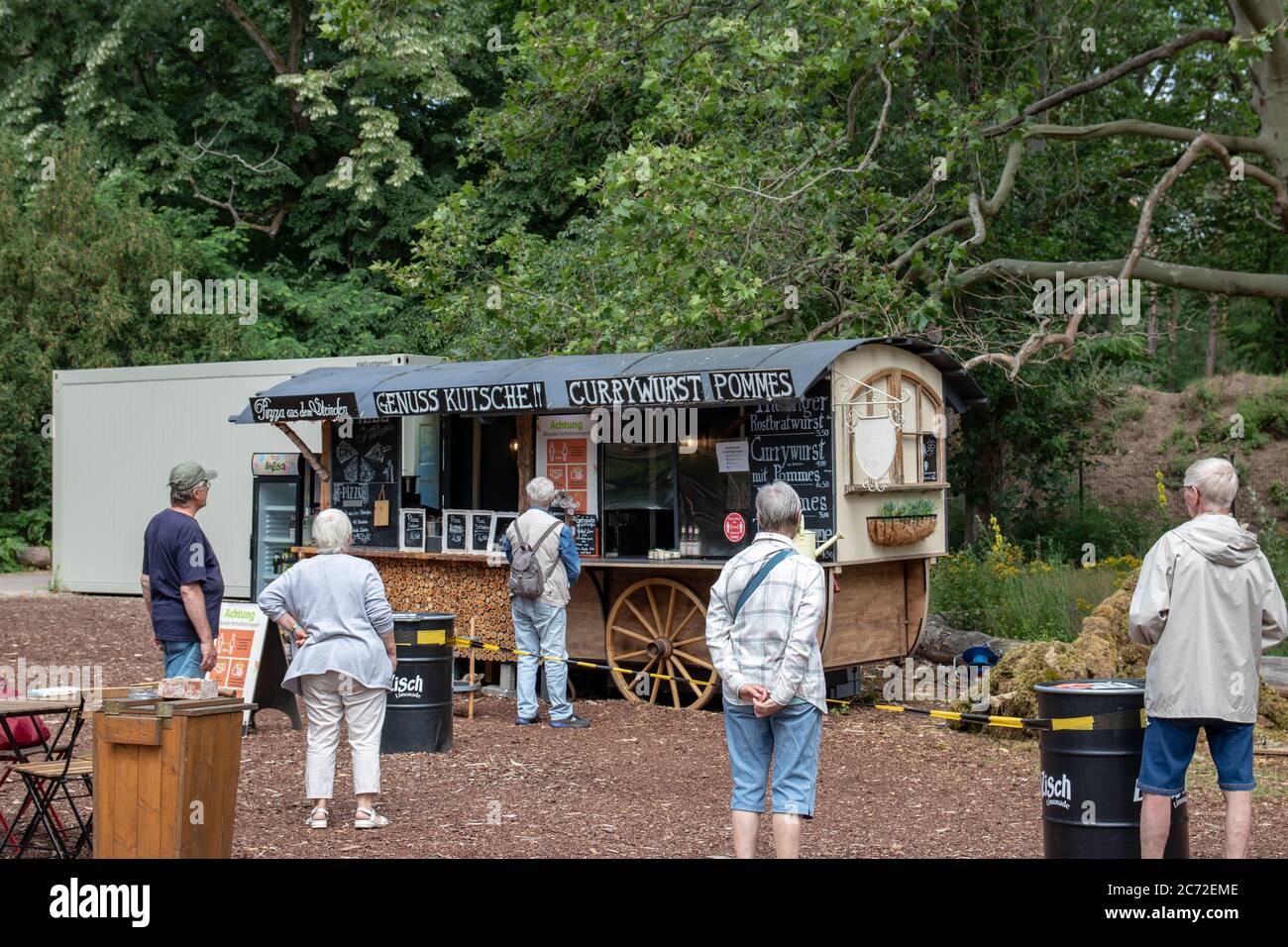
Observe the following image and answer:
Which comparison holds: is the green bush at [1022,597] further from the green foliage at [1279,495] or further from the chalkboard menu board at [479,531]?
the green foliage at [1279,495]

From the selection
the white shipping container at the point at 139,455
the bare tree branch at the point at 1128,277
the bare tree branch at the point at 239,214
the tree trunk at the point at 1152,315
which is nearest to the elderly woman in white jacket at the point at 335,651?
the bare tree branch at the point at 1128,277

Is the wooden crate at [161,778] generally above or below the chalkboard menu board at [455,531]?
below

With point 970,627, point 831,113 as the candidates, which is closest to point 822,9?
point 831,113

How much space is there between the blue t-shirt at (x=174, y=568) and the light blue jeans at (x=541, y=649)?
357 centimetres

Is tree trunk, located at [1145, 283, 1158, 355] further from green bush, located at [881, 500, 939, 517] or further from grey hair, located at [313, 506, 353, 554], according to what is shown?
grey hair, located at [313, 506, 353, 554]

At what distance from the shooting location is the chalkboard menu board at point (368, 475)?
13.5 m

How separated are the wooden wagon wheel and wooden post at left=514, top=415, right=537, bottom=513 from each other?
145 centimetres

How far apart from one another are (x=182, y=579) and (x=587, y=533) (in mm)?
5067

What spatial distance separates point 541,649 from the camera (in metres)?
11.3

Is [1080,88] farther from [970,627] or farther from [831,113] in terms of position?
[970,627]

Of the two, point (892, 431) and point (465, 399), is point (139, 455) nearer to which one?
point (465, 399)

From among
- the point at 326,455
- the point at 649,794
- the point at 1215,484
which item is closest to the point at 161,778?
the point at 649,794

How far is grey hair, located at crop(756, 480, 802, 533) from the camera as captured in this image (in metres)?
5.86

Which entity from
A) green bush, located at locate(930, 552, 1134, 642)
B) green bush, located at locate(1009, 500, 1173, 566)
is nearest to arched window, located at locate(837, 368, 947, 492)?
green bush, located at locate(930, 552, 1134, 642)
